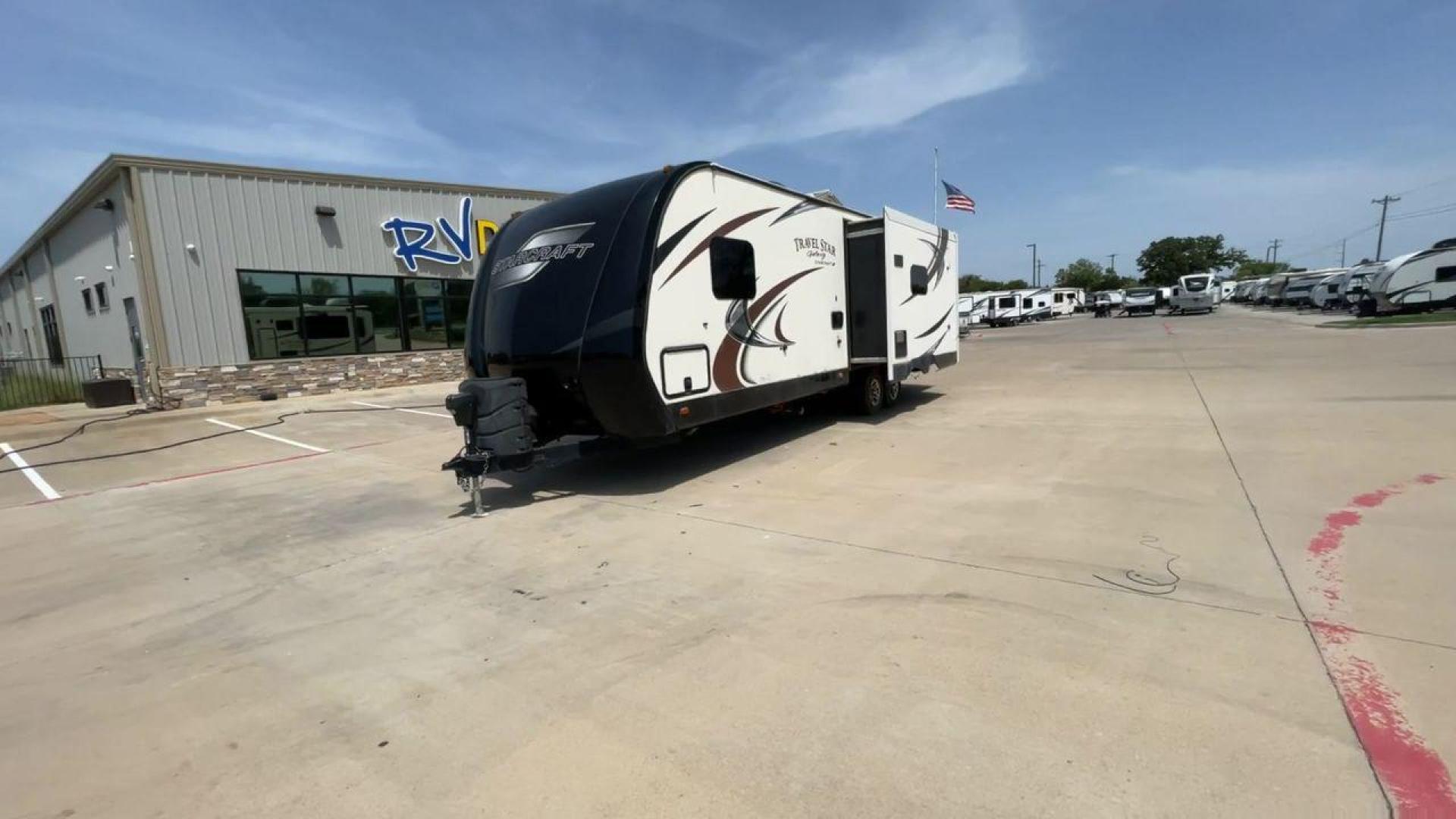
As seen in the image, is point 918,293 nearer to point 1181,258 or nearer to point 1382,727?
point 1382,727

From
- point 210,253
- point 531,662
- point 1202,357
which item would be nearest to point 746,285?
point 531,662

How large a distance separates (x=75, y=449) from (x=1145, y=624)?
1427cm

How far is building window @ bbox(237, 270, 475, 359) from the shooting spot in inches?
660

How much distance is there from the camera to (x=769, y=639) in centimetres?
349

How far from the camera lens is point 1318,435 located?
7414mm

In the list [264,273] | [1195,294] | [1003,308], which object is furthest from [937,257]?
[1003,308]

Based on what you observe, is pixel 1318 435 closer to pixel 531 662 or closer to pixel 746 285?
pixel 746 285

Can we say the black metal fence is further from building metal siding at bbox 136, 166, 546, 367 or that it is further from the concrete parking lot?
the concrete parking lot

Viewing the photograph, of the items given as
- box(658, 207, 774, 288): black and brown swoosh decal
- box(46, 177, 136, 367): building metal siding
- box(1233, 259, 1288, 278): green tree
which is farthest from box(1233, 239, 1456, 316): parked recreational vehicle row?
box(1233, 259, 1288, 278): green tree

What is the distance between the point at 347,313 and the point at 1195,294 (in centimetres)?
4643

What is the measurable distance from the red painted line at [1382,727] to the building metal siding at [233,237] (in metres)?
19.6

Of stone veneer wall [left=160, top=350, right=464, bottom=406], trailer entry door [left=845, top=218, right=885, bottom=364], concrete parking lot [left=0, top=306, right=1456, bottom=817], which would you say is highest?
trailer entry door [left=845, top=218, right=885, bottom=364]

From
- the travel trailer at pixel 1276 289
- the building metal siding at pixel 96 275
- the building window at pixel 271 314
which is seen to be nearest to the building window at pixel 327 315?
the building window at pixel 271 314

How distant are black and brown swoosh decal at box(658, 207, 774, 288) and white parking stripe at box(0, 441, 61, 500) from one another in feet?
24.3
